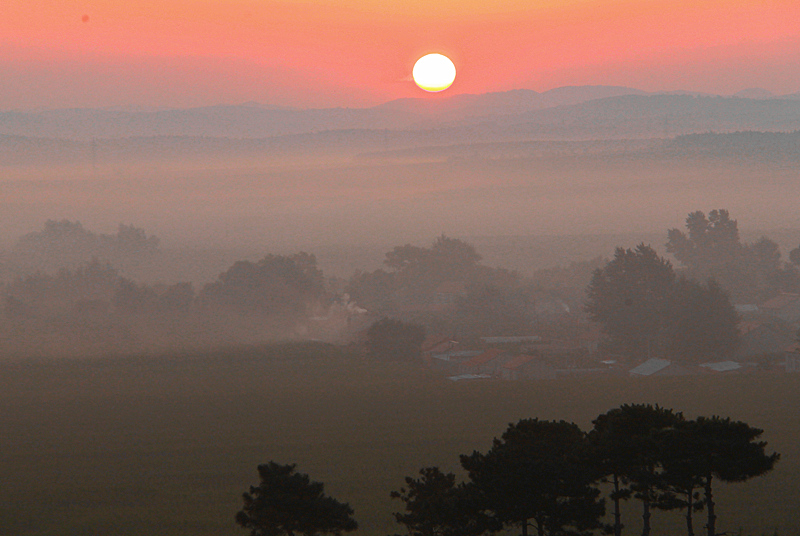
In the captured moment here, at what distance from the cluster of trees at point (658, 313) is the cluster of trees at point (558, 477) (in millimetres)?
56348

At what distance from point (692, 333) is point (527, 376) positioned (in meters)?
17.5

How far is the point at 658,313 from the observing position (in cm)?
8469

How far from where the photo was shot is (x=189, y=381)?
236 ft

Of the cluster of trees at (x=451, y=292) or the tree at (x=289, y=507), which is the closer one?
the tree at (x=289, y=507)

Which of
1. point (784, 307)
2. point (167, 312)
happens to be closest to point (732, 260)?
point (784, 307)

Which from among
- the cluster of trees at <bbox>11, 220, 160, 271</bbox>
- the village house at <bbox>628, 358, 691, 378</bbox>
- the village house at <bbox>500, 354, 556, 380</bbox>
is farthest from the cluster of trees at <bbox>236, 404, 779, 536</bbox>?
the cluster of trees at <bbox>11, 220, 160, 271</bbox>

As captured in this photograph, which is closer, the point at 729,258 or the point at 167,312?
the point at 167,312

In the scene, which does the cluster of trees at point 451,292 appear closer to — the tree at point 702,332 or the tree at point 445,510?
the tree at point 702,332

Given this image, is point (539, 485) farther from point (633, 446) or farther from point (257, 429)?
point (257, 429)

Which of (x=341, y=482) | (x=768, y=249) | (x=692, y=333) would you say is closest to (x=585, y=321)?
(x=692, y=333)

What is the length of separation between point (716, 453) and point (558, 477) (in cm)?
399

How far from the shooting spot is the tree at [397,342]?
7788 cm

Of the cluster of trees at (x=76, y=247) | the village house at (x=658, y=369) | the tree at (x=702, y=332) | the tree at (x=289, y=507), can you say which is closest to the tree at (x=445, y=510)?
the tree at (x=289, y=507)

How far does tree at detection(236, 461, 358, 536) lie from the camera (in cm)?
2355
